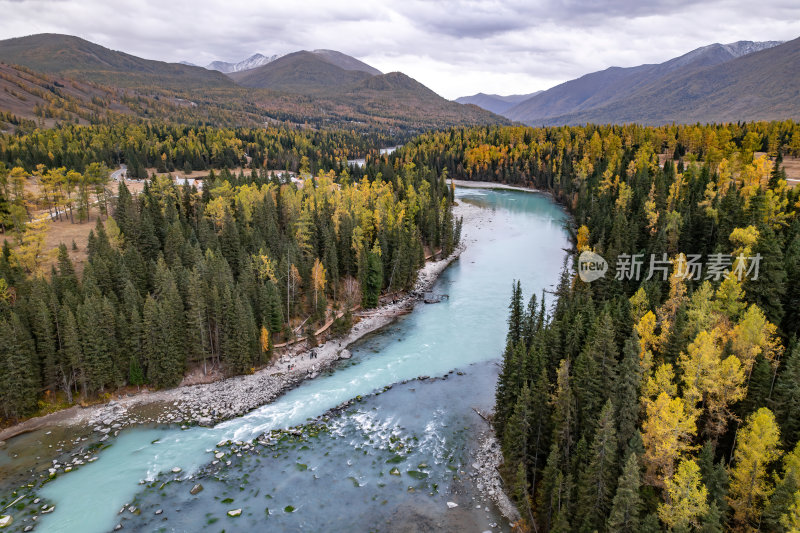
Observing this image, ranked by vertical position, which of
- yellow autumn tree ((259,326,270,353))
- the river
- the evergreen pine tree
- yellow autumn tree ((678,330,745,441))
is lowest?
the river

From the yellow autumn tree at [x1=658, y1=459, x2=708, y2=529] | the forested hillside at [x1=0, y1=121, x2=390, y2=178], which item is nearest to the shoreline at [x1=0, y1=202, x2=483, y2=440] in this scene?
the yellow autumn tree at [x1=658, y1=459, x2=708, y2=529]

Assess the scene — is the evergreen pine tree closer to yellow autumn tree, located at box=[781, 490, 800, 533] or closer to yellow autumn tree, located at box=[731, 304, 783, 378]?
yellow autumn tree, located at box=[781, 490, 800, 533]

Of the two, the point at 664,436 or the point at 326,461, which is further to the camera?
the point at 326,461

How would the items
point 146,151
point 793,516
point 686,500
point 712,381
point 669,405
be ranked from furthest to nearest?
1. point 146,151
2. point 712,381
3. point 669,405
4. point 686,500
5. point 793,516

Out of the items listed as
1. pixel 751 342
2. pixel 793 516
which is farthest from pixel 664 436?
pixel 751 342

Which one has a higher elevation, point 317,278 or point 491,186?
point 491,186

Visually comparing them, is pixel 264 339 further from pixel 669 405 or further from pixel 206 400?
pixel 669 405

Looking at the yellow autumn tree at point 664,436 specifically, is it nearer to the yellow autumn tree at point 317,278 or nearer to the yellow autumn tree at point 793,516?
the yellow autumn tree at point 793,516
